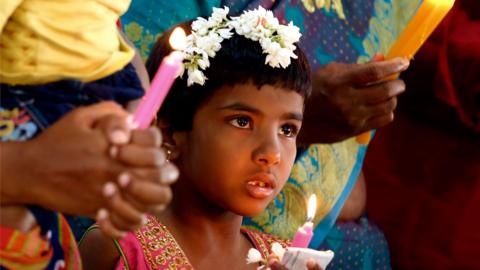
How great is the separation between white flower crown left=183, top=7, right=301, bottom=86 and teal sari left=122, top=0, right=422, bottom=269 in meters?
0.22

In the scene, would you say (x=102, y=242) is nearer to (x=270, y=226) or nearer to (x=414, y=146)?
(x=270, y=226)

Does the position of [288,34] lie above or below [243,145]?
above

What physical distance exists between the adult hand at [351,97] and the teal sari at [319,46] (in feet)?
0.42

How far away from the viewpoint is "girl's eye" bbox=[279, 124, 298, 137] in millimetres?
1087

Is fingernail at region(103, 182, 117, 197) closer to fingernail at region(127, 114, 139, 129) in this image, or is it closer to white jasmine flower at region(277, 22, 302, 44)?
fingernail at region(127, 114, 139, 129)

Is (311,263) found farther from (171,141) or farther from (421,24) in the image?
(421,24)

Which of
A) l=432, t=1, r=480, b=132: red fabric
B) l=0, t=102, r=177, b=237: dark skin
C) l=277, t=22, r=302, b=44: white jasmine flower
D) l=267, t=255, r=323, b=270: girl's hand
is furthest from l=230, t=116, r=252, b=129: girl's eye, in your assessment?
l=432, t=1, r=480, b=132: red fabric

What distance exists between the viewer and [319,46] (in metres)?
1.52

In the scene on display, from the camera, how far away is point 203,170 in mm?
1076

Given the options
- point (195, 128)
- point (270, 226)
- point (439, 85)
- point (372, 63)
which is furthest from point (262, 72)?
point (439, 85)

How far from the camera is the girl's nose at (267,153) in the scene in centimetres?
102

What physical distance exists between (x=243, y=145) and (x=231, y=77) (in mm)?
100

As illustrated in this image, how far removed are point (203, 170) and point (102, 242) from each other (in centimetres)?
16

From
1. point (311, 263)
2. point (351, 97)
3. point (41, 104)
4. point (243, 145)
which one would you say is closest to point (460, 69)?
point (351, 97)
